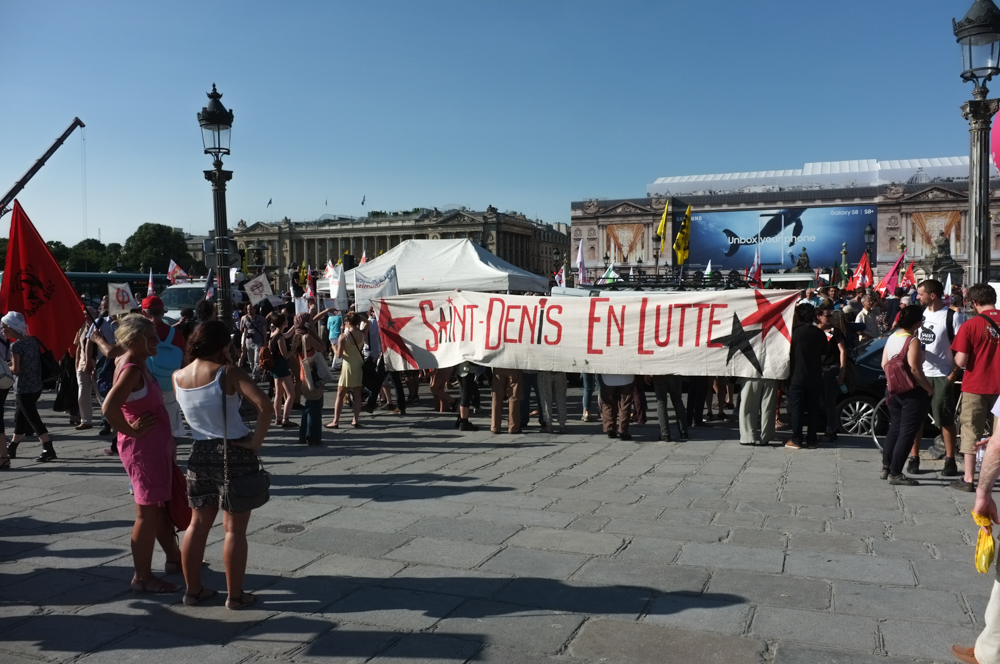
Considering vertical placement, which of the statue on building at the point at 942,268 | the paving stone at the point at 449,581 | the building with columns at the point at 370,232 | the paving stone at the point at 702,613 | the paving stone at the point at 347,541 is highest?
Result: the building with columns at the point at 370,232

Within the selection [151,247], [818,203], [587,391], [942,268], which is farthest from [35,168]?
[818,203]

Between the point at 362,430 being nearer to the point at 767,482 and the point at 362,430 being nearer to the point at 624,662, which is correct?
the point at 767,482

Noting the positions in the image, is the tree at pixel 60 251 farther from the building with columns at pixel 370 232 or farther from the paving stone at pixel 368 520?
the paving stone at pixel 368 520

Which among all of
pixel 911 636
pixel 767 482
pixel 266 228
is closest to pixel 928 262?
pixel 767 482

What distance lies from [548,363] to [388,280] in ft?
18.3

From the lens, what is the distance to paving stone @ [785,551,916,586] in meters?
4.58

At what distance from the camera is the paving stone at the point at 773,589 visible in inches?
166

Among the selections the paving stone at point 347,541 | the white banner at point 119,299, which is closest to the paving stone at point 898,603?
the paving stone at point 347,541

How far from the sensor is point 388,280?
14.8m

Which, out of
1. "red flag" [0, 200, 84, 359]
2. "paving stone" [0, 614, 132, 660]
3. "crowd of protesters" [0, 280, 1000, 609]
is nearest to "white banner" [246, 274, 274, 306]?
"crowd of protesters" [0, 280, 1000, 609]

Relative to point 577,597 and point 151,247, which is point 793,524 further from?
point 151,247

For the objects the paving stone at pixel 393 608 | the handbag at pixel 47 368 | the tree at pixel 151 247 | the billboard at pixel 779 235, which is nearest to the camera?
the paving stone at pixel 393 608

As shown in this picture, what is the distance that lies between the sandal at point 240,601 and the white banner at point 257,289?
45.0ft

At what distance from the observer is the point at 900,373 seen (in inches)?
267
